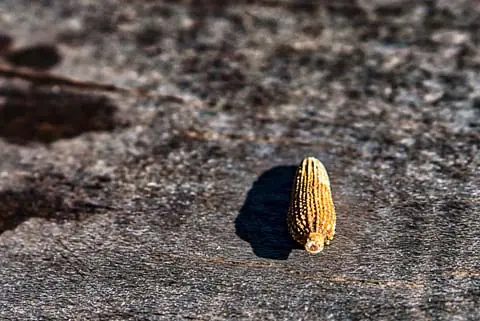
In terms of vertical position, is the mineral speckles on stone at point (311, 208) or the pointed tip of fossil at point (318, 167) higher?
the pointed tip of fossil at point (318, 167)

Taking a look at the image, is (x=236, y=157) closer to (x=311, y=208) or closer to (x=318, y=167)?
(x=318, y=167)

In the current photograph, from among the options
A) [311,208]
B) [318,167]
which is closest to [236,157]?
[318,167]

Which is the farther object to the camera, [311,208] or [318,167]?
[318,167]

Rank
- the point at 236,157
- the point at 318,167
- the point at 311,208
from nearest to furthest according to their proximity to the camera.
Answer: the point at 311,208, the point at 318,167, the point at 236,157

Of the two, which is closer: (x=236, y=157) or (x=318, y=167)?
(x=318, y=167)

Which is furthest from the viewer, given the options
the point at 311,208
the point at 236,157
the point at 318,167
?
the point at 236,157

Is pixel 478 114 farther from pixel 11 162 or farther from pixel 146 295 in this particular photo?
pixel 11 162
